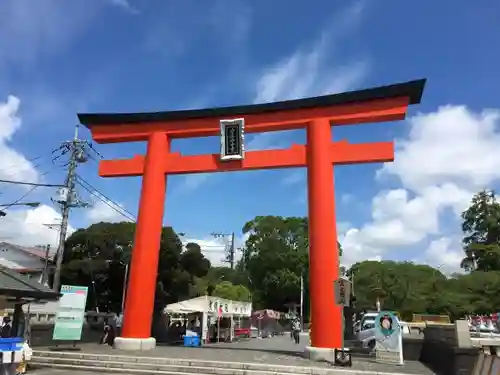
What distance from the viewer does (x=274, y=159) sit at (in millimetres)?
15648

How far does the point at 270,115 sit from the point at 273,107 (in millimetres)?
322

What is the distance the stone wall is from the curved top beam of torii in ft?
23.6

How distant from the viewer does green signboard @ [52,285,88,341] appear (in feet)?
45.6

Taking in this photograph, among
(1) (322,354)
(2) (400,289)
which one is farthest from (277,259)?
(1) (322,354)

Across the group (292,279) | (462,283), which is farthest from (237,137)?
(292,279)

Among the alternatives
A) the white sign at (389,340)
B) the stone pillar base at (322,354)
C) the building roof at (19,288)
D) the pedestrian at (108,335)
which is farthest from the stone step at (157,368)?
the pedestrian at (108,335)

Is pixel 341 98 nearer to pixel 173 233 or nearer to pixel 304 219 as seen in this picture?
pixel 173 233

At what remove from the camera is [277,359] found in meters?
13.1

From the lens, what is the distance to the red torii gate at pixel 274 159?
13.9 metres

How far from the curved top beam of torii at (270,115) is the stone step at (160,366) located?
27.6 feet

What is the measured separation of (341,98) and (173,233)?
15499 millimetres

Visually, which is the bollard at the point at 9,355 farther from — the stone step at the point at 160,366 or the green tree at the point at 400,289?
the green tree at the point at 400,289

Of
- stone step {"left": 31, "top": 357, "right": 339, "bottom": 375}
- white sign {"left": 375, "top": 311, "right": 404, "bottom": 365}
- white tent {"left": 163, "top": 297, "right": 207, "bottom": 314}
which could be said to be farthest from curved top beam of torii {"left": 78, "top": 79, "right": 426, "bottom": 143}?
white tent {"left": 163, "top": 297, "right": 207, "bottom": 314}

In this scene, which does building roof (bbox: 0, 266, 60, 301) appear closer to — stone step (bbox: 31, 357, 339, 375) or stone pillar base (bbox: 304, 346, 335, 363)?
stone step (bbox: 31, 357, 339, 375)
